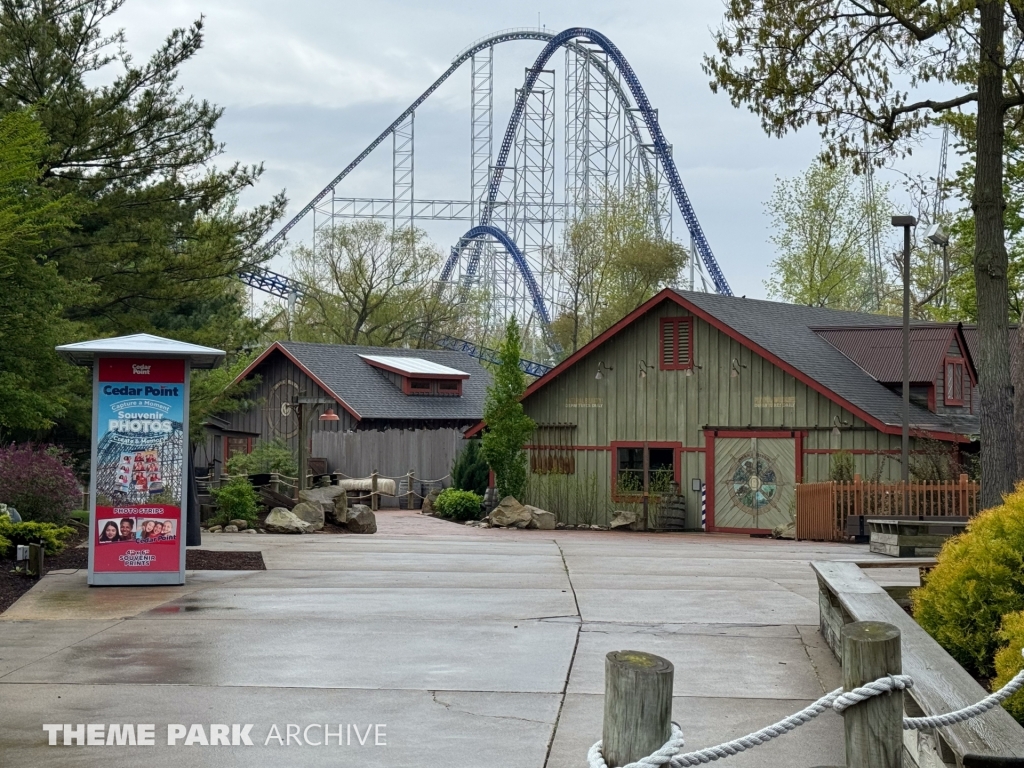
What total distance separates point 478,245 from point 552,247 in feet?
31.9

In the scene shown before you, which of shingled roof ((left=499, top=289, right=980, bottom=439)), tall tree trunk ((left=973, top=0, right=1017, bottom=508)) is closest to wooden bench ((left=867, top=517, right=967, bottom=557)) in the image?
tall tree trunk ((left=973, top=0, right=1017, bottom=508))

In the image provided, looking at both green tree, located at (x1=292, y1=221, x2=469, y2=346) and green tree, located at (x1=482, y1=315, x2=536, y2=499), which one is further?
green tree, located at (x1=292, y1=221, x2=469, y2=346)

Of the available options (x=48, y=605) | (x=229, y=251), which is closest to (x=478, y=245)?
(x=229, y=251)

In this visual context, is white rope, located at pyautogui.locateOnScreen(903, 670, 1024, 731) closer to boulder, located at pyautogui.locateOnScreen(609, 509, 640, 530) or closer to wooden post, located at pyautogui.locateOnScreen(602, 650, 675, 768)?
wooden post, located at pyautogui.locateOnScreen(602, 650, 675, 768)

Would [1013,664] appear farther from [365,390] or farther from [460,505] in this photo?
[365,390]

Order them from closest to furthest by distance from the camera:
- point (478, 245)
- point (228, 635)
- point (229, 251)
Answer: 1. point (228, 635)
2. point (229, 251)
3. point (478, 245)

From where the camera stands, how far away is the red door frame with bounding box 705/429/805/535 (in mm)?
29922

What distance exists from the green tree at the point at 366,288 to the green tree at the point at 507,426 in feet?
83.4

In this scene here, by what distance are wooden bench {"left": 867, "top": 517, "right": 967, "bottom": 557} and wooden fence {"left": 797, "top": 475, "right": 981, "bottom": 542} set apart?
4.54m

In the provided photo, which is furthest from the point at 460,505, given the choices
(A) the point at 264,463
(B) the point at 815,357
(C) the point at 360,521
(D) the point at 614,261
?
(D) the point at 614,261

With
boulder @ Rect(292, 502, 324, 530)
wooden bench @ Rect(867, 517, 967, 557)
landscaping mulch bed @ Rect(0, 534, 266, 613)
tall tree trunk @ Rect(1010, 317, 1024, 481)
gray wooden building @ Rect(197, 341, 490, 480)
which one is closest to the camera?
tall tree trunk @ Rect(1010, 317, 1024, 481)

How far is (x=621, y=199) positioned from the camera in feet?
186

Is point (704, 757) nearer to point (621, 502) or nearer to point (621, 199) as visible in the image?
point (621, 502)

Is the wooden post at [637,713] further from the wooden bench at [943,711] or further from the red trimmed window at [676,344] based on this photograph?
the red trimmed window at [676,344]
